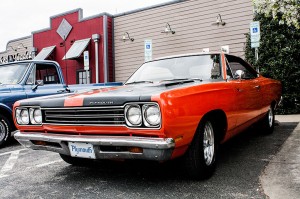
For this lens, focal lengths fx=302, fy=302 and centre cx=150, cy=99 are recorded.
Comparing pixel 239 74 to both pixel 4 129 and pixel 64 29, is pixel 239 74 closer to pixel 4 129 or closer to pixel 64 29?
pixel 4 129

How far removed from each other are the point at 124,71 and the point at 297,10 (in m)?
9.23

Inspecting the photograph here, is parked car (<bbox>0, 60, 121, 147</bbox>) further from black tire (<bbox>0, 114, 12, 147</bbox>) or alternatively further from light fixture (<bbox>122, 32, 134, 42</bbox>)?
light fixture (<bbox>122, 32, 134, 42</bbox>)

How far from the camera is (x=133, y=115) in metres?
2.65

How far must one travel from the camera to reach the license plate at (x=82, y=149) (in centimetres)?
281

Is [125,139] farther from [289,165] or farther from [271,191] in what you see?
[289,165]

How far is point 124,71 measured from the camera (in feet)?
46.9

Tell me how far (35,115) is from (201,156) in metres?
1.83

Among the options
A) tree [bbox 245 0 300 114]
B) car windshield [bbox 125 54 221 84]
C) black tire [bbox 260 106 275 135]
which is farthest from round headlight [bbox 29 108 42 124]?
tree [bbox 245 0 300 114]

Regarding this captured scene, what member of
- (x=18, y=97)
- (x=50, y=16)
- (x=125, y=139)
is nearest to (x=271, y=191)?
(x=125, y=139)

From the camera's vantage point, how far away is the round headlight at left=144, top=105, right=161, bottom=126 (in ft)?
8.40

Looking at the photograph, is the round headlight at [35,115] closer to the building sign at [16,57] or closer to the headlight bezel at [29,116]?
the headlight bezel at [29,116]

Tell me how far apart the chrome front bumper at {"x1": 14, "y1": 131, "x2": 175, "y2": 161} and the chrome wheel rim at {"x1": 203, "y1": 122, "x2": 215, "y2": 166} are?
2.65ft

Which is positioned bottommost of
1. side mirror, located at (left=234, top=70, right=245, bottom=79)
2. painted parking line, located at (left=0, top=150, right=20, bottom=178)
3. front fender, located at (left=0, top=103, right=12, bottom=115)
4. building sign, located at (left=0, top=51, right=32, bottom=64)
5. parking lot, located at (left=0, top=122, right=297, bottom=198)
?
painted parking line, located at (left=0, top=150, right=20, bottom=178)

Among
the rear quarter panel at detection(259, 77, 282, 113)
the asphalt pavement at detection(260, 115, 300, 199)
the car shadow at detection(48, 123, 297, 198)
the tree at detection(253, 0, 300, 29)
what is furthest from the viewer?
the tree at detection(253, 0, 300, 29)
